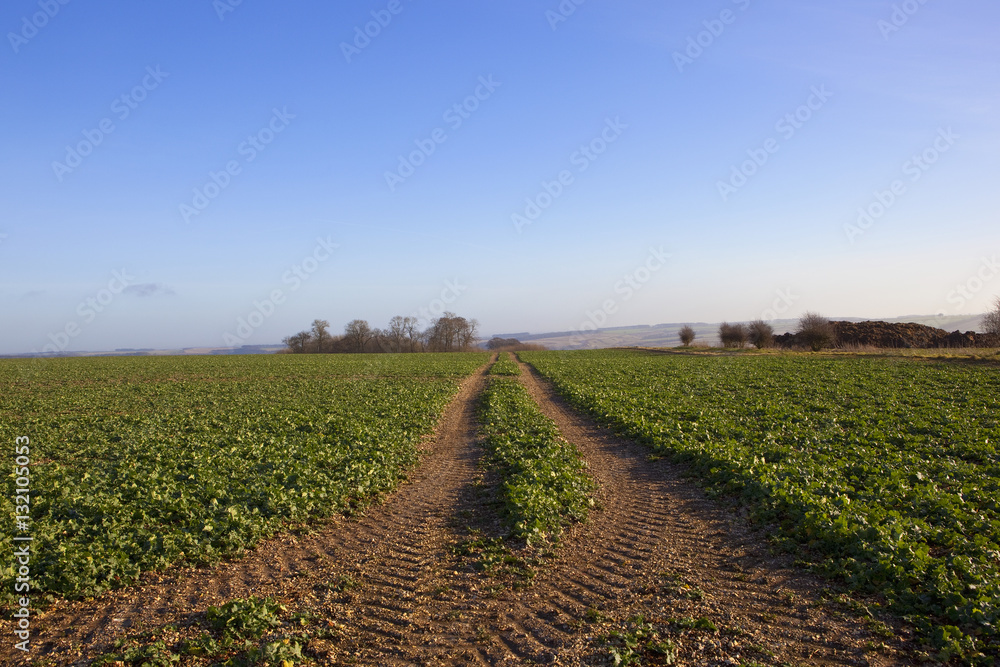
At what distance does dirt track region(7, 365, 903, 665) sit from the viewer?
18.0 ft

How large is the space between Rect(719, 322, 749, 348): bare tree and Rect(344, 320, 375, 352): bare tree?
79472 millimetres

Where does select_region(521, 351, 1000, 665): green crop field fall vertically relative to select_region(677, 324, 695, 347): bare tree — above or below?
below

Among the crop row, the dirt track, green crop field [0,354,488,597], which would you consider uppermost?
green crop field [0,354,488,597]

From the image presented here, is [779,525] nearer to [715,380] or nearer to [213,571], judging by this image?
[213,571]

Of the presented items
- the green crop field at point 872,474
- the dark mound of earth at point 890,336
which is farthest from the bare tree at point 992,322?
the green crop field at point 872,474

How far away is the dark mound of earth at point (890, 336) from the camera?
7675cm

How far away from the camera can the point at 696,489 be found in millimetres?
11336

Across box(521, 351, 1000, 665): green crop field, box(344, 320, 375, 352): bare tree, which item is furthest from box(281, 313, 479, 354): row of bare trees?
box(521, 351, 1000, 665): green crop field

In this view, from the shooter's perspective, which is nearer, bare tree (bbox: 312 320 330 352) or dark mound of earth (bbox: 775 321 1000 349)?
dark mound of earth (bbox: 775 321 1000 349)

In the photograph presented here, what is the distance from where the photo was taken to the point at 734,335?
86500 millimetres

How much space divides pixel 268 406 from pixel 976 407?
28.5m

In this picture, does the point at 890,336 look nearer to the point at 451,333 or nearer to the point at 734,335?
the point at 734,335

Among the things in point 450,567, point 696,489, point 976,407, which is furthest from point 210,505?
point 976,407

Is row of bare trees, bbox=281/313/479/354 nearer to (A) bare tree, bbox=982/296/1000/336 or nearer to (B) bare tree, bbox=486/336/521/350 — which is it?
(B) bare tree, bbox=486/336/521/350
